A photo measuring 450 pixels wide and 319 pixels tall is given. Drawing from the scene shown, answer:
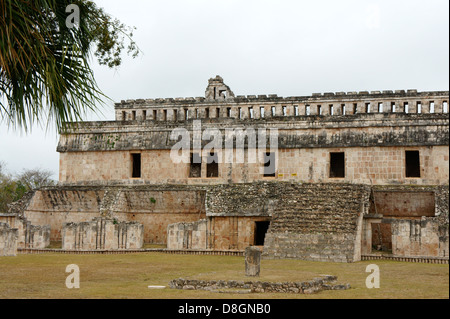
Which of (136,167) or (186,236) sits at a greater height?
(136,167)

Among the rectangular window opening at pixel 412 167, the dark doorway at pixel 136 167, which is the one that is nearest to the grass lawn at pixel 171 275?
the dark doorway at pixel 136 167

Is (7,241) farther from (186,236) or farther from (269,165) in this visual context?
(269,165)

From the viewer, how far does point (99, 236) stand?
74.6 feet

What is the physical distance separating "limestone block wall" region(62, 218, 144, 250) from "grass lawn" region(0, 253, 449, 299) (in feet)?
4.91

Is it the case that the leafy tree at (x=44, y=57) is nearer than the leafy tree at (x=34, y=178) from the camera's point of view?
Yes

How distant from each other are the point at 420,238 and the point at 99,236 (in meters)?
11.0

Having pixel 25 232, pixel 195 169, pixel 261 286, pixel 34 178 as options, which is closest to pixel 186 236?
pixel 25 232

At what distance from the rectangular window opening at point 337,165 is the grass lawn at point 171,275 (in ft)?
30.0

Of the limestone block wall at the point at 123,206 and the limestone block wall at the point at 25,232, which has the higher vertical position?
the limestone block wall at the point at 123,206

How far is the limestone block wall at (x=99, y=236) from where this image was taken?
74.5ft

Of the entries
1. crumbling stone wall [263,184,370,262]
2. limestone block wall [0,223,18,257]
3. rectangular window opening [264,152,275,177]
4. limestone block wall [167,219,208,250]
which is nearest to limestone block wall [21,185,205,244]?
rectangular window opening [264,152,275,177]

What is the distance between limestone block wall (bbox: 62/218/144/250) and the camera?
74.5 ft

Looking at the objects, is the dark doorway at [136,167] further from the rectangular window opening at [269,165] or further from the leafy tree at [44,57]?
the leafy tree at [44,57]
